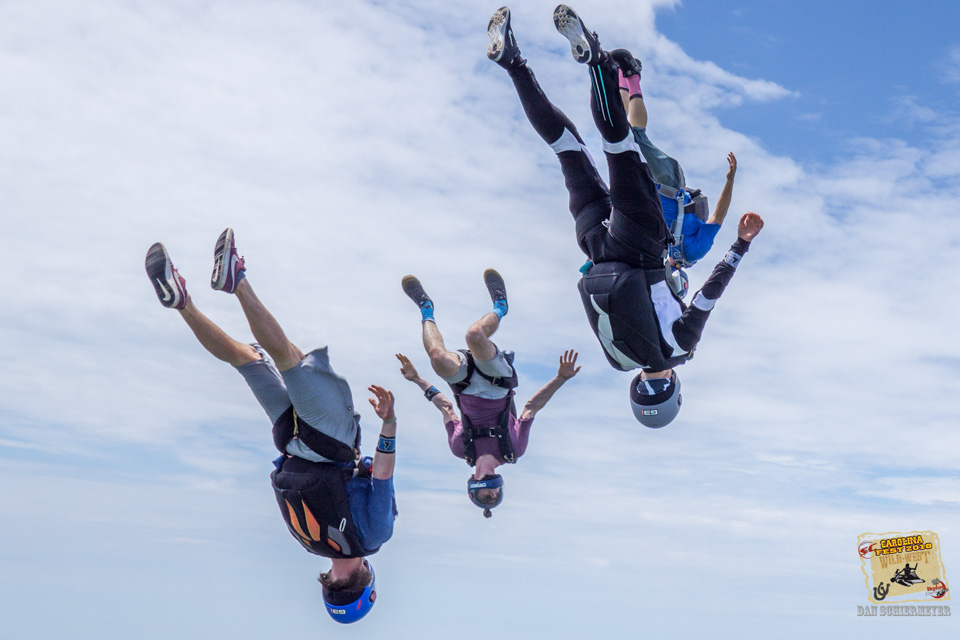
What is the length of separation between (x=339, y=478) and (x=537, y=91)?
3880 mm

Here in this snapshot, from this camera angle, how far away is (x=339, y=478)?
279 inches

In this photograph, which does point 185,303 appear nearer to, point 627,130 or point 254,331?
point 254,331

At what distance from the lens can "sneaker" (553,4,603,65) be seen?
20.3ft

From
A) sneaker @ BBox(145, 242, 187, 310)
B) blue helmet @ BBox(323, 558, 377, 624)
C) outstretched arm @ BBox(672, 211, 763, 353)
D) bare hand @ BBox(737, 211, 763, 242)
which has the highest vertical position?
bare hand @ BBox(737, 211, 763, 242)

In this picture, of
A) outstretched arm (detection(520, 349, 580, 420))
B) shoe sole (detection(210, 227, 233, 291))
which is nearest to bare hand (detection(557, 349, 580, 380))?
outstretched arm (detection(520, 349, 580, 420))

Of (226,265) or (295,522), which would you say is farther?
(295,522)

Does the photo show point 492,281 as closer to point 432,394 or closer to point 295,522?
point 432,394

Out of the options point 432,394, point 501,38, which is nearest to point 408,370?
point 432,394

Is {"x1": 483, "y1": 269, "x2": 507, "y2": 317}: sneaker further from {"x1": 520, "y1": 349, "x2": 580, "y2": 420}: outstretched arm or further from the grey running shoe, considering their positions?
the grey running shoe

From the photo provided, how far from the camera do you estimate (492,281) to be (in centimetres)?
941

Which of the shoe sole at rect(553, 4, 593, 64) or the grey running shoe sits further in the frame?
the grey running shoe

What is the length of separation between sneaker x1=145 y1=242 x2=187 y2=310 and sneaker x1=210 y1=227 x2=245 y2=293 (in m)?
0.25

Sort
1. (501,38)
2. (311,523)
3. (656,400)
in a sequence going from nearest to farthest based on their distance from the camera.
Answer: (501,38) < (311,523) < (656,400)

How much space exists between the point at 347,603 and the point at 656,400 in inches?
139
